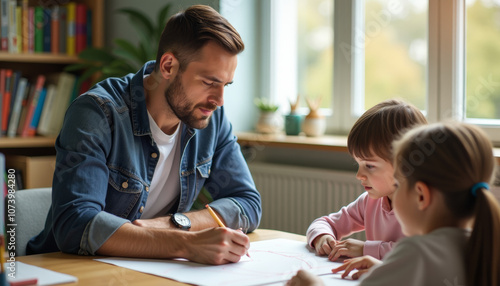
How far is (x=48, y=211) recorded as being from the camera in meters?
1.81

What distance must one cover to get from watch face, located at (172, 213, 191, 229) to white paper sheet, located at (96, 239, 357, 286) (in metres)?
0.21

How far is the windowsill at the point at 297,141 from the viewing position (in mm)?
2484

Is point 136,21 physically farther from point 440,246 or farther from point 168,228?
point 440,246

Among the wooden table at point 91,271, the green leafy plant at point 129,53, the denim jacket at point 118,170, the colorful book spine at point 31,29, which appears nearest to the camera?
the wooden table at point 91,271

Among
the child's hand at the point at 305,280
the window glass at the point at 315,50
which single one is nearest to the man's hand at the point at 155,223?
the child's hand at the point at 305,280

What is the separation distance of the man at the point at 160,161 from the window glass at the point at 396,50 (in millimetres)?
1012

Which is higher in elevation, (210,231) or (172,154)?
(172,154)

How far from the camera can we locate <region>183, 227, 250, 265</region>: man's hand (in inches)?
51.9

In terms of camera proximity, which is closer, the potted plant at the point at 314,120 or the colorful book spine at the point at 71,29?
the potted plant at the point at 314,120

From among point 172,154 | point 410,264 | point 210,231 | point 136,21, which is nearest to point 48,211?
point 172,154

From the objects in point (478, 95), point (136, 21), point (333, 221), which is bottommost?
point (333, 221)

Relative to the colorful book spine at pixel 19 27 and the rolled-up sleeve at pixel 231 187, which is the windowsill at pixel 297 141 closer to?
the rolled-up sleeve at pixel 231 187

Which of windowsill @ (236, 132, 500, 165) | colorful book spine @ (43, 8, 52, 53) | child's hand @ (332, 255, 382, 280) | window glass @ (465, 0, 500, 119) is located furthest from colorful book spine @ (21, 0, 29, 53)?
child's hand @ (332, 255, 382, 280)

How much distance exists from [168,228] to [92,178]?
0.76ft
